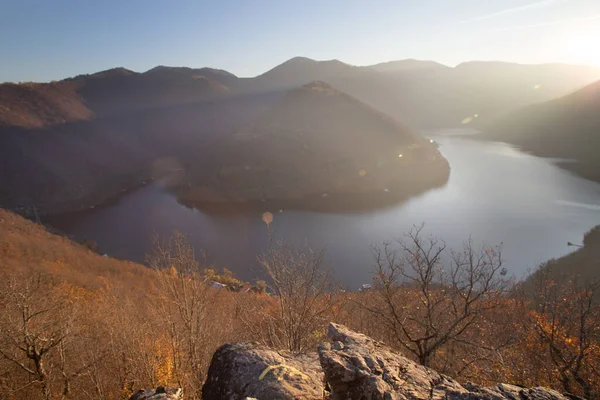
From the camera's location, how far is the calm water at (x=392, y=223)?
2852 cm

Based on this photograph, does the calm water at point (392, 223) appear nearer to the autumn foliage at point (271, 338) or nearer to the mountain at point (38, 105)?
the autumn foliage at point (271, 338)

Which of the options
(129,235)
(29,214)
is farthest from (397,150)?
(29,214)

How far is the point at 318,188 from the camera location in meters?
50.0

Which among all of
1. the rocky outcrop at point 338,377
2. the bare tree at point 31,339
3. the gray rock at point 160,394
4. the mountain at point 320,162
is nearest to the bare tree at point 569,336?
the rocky outcrop at point 338,377

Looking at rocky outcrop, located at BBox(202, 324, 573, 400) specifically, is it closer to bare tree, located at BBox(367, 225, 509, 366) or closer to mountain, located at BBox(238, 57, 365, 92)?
bare tree, located at BBox(367, 225, 509, 366)

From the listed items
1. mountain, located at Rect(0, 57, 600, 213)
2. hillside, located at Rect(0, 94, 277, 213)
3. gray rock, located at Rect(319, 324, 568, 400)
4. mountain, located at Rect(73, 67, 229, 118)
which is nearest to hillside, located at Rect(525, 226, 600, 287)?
gray rock, located at Rect(319, 324, 568, 400)

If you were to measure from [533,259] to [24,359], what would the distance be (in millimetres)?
30058

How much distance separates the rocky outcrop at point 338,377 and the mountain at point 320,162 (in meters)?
41.6

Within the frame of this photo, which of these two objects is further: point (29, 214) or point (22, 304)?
point (29, 214)

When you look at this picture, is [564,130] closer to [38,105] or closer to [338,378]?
[338,378]

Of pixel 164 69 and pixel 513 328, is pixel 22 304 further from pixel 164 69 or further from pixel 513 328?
pixel 164 69

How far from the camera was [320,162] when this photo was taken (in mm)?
Answer: 53844

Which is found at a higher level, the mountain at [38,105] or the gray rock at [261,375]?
the mountain at [38,105]

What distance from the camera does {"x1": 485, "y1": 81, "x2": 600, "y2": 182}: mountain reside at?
58.0 meters
